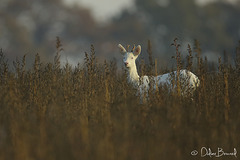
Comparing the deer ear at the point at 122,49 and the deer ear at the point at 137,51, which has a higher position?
the deer ear at the point at 122,49

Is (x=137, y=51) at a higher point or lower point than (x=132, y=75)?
higher

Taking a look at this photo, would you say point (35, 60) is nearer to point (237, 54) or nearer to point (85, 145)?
point (85, 145)

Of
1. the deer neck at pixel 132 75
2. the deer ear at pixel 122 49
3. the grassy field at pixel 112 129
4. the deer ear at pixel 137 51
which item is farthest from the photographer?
the deer ear at pixel 122 49

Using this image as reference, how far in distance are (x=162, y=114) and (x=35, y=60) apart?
3.25 metres

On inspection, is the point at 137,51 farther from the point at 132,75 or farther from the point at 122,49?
the point at 132,75

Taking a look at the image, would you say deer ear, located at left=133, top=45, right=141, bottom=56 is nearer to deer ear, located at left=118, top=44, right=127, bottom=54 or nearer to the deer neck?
deer ear, located at left=118, top=44, right=127, bottom=54

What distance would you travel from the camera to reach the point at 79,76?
5.10 m

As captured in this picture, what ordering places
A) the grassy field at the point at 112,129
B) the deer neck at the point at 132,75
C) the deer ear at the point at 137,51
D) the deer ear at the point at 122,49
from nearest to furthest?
the grassy field at the point at 112,129 → the deer neck at the point at 132,75 → the deer ear at the point at 137,51 → the deer ear at the point at 122,49

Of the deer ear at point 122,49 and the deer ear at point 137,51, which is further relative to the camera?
the deer ear at point 122,49
